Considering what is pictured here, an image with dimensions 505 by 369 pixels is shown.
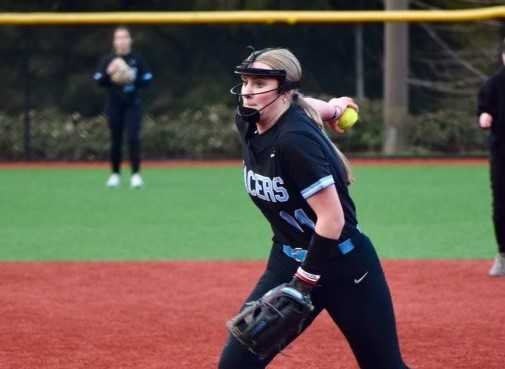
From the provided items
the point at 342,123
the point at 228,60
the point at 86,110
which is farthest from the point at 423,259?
the point at 86,110

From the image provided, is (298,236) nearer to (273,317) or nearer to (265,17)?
(273,317)

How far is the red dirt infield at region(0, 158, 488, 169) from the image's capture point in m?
17.6

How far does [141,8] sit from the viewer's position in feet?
75.3

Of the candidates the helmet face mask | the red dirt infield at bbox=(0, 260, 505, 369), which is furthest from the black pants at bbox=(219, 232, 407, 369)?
the red dirt infield at bbox=(0, 260, 505, 369)

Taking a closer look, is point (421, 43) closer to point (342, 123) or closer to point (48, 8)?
point (48, 8)

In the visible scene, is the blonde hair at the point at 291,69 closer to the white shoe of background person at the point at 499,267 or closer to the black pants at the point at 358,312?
the black pants at the point at 358,312

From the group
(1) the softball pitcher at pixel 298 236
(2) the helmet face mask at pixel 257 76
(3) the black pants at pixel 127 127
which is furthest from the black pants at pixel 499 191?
(3) the black pants at pixel 127 127

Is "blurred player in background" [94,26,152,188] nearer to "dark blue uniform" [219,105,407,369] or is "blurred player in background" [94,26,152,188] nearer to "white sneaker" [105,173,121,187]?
"white sneaker" [105,173,121,187]

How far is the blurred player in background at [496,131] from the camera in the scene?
800 centimetres

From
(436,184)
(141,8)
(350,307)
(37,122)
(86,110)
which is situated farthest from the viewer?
(141,8)

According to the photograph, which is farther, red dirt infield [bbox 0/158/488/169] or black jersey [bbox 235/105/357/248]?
red dirt infield [bbox 0/158/488/169]

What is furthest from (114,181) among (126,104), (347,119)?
(347,119)

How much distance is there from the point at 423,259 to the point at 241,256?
1.53m

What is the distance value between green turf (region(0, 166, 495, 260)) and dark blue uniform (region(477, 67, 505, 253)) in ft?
4.13
